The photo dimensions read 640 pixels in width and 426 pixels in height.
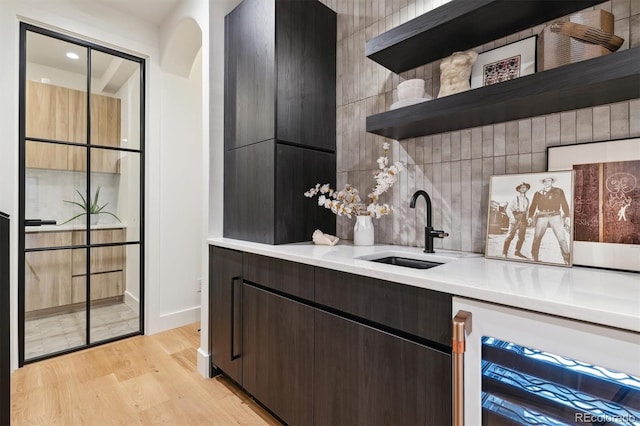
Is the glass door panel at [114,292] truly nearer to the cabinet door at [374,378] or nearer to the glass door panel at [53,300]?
the glass door panel at [53,300]

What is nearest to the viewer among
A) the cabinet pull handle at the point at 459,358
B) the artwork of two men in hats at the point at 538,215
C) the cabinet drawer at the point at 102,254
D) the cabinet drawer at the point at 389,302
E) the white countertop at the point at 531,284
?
the white countertop at the point at 531,284

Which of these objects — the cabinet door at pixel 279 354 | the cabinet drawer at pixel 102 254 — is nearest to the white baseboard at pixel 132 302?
the cabinet drawer at pixel 102 254

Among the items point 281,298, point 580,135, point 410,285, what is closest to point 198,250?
point 281,298

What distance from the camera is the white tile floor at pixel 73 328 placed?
7.74ft

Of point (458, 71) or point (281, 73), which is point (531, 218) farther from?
point (281, 73)

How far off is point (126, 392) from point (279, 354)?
3.72 ft

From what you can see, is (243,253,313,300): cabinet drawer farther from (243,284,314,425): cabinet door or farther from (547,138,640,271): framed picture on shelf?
(547,138,640,271): framed picture on shelf

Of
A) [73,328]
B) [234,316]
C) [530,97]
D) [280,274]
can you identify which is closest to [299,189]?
[280,274]

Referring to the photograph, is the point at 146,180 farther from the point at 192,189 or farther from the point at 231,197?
the point at 231,197

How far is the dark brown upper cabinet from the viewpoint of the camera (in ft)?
6.20

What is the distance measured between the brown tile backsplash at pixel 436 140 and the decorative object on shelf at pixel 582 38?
113 mm

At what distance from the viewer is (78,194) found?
2508 mm

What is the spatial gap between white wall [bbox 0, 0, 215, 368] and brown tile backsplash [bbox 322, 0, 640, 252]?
1.04 metres

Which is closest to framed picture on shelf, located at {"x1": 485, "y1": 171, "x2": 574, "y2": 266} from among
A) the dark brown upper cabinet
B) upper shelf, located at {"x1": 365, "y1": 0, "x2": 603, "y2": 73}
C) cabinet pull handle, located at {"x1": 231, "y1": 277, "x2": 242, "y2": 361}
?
upper shelf, located at {"x1": 365, "y1": 0, "x2": 603, "y2": 73}
